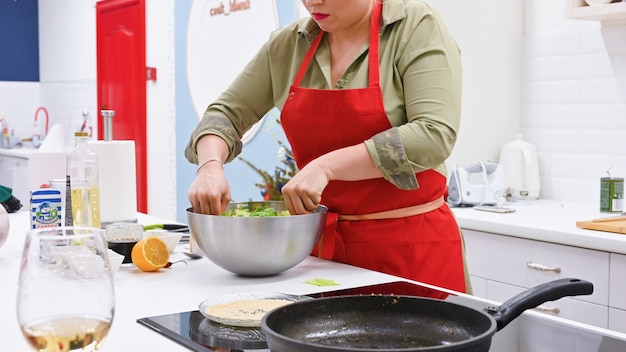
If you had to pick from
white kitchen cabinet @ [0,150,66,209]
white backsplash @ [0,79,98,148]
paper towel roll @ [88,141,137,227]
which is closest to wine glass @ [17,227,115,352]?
paper towel roll @ [88,141,137,227]

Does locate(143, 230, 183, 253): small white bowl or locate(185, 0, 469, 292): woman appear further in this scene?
locate(143, 230, 183, 253): small white bowl

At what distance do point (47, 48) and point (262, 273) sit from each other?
714 centimetres

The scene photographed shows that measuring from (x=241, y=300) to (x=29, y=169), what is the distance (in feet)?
19.7

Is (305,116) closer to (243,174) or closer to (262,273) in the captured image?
(262,273)

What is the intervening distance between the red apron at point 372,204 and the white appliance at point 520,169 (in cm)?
173

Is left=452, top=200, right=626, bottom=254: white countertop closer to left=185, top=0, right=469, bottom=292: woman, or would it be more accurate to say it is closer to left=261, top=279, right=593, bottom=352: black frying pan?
left=185, top=0, right=469, bottom=292: woman

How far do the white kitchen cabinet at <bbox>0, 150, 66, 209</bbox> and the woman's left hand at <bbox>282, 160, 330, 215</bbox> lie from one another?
5.64 metres

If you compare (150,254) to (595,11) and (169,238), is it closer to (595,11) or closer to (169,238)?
(169,238)

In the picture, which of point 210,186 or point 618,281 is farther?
point 618,281

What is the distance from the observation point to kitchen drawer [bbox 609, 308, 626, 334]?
2779 mm

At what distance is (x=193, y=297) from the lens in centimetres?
170

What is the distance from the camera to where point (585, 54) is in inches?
145

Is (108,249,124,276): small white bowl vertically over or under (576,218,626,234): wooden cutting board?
over

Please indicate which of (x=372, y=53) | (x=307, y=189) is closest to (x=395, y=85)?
(x=372, y=53)
